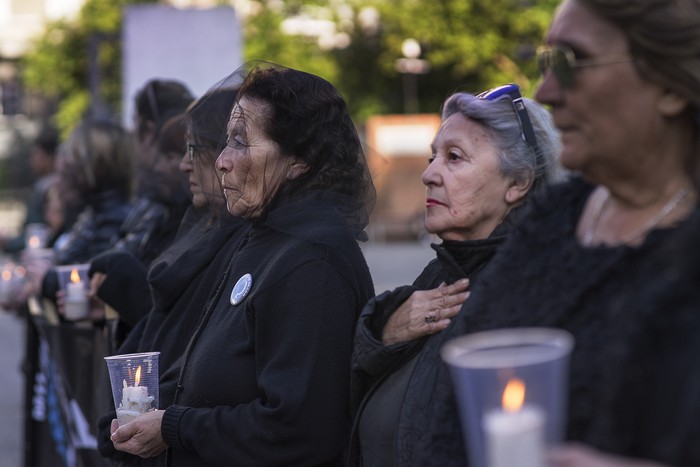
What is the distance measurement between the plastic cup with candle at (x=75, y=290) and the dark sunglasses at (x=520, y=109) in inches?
95.5

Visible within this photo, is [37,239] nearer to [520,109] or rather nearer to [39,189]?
[39,189]

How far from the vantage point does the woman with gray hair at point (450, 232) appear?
3.01 meters

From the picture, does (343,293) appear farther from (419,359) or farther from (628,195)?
(628,195)

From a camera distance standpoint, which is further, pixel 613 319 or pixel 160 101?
pixel 160 101

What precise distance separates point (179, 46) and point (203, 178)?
608 centimetres

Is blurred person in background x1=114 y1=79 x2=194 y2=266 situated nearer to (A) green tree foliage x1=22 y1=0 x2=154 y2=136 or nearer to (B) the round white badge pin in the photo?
(B) the round white badge pin

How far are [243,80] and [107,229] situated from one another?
2.85 meters

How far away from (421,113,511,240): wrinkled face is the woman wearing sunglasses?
3.11 ft

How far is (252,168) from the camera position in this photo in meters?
3.49

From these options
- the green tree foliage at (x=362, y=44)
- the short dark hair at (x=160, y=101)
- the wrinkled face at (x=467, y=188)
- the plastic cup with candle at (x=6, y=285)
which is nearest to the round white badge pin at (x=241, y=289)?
the wrinkled face at (x=467, y=188)

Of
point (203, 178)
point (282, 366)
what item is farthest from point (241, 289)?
point (203, 178)

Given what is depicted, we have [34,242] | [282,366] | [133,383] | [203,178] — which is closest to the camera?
[282,366]

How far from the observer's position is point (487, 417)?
1.59 meters

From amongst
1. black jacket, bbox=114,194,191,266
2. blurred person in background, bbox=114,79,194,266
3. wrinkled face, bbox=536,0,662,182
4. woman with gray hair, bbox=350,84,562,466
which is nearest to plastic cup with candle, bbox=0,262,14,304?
blurred person in background, bbox=114,79,194,266
